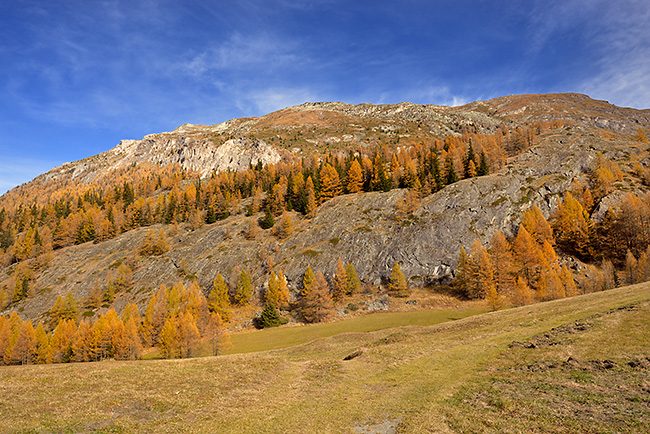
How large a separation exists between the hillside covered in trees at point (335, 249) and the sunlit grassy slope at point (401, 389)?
4071 cm

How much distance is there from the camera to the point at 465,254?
93188mm

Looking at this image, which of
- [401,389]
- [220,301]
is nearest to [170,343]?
[220,301]

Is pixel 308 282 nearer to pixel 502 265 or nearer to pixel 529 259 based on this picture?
pixel 502 265

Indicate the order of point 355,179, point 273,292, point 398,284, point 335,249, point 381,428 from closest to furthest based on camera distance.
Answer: point 381,428, point 398,284, point 273,292, point 335,249, point 355,179

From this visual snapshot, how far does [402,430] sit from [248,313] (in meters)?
90.1

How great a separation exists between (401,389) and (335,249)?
8982cm

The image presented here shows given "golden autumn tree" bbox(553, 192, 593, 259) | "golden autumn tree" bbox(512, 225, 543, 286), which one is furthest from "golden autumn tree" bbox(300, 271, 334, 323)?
"golden autumn tree" bbox(553, 192, 593, 259)

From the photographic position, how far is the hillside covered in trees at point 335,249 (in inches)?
3150

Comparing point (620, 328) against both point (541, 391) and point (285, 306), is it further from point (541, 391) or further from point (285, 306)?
point (285, 306)

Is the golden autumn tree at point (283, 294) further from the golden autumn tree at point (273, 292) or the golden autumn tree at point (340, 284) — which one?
the golden autumn tree at point (340, 284)

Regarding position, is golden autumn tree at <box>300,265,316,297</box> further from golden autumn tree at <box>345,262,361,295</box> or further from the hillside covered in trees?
golden autumn tree at <box>345,262,361,295</box>

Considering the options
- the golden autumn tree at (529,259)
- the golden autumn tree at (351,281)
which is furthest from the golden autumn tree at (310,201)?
the golden autumn tree at (529,259)

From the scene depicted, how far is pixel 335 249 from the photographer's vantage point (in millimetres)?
112750

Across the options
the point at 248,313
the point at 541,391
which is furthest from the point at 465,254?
the point at 541,391
